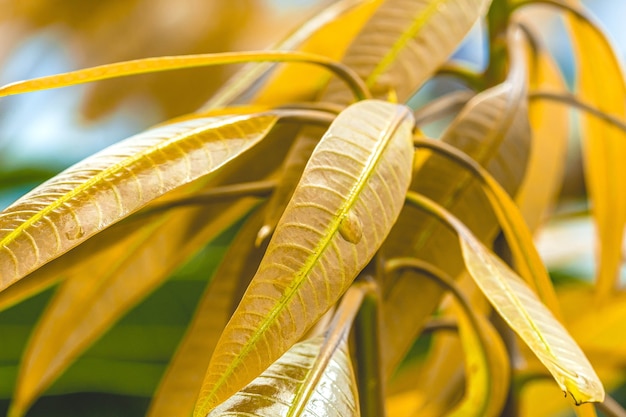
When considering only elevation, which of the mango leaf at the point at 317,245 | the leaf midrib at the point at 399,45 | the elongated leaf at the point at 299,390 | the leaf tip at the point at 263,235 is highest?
the leaf midrib at the point at 399,45

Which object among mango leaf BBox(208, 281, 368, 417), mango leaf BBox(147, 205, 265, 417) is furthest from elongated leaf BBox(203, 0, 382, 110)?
mango leaf BBox(208, 281, 368, 417)

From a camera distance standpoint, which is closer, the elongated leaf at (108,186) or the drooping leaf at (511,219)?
the elongated leaf at (108,186)

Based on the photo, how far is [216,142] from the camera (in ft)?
1.05

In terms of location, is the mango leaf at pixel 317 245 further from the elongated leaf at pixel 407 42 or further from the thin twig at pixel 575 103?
the thin twig at pixel 575 103

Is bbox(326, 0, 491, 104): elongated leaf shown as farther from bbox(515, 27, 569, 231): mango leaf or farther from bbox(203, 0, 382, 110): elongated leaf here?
bbox(515, 27, 569, 231): mango leaf

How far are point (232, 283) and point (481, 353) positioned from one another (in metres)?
0.14

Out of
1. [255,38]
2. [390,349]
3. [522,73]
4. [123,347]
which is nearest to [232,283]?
[390,349]

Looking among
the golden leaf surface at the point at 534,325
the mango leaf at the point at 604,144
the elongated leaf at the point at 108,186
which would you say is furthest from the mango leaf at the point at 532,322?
the mango leaf at the point at 604,144

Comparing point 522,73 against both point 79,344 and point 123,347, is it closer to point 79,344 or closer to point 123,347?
point 79,344

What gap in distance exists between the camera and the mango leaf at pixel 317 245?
0.24 meters

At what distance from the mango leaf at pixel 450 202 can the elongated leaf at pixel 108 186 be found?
124mm

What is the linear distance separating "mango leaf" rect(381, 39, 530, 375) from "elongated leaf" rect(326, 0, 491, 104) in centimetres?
5

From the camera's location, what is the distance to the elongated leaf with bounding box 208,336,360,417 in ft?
0.87

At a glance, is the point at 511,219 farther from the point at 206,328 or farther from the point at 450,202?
the point at 206,328
